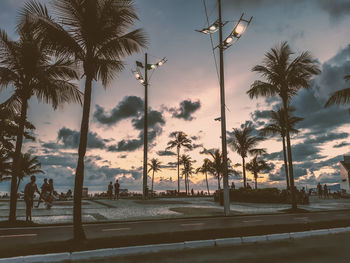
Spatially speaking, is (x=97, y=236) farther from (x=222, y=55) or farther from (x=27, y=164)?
(x=27, y=164)

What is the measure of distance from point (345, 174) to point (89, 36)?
2512 inches

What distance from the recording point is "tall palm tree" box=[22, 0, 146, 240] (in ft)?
27.3

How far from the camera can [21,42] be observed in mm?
11914

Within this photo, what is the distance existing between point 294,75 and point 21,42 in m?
16.1

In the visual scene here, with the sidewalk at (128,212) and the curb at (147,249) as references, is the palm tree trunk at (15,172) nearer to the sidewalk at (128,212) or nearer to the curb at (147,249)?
the sidewalk at (128,212)

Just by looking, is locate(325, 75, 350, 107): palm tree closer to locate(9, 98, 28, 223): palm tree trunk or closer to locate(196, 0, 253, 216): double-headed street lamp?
locate(196, 0, 253, 216): double-headed street lamp

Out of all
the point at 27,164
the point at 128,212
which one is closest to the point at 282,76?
the point at 128,212

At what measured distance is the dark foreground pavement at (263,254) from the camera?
5.98 meters

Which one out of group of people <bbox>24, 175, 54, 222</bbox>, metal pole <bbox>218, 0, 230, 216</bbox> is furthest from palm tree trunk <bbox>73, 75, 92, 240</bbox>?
metal pole <bbox>218, 0, 230, 216</bbox>

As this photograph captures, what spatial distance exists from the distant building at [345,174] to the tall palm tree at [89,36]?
60914 mm

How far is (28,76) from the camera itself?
12.0 metres

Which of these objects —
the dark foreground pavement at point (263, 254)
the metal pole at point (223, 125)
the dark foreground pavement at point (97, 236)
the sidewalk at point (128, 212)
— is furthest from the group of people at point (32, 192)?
the metal pole at point (223, 125)

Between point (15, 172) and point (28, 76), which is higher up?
point (28, 76)

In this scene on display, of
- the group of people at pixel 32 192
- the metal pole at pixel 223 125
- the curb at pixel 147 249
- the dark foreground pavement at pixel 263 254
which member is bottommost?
the dark foreground pavement at pixel 263 254
